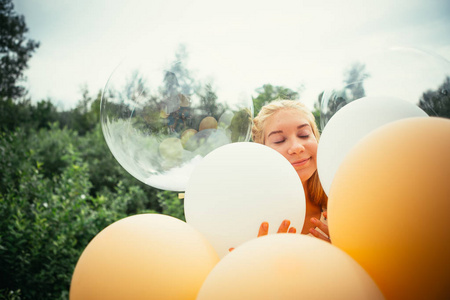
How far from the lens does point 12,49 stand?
12.3 metres

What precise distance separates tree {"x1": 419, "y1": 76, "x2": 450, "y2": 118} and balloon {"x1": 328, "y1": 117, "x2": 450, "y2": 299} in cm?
56

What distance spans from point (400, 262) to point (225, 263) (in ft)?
1.45

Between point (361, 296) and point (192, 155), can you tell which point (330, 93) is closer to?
point (192, 155)

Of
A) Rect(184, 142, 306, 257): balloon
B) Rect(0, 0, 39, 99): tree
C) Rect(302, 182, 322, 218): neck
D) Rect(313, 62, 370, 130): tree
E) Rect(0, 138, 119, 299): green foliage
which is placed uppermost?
Rect(0, 0, 39, 99): tree

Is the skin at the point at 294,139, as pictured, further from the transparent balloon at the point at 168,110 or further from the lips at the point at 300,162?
the transparent balloon at the point at 168,110

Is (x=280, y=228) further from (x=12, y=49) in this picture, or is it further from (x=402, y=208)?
(x=12, y=49)

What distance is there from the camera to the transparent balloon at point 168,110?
5.24 feet

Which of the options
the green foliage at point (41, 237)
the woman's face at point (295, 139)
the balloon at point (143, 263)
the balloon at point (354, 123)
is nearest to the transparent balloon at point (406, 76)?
the balloon at point (354, 123)

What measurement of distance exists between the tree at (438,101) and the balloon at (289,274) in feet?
2.95

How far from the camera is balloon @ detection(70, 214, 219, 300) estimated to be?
951mm

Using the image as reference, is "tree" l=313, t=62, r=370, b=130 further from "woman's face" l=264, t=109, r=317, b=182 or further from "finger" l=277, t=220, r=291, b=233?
"finger" l=277, t=220, r=291, b=233

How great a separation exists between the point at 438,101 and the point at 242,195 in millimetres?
934

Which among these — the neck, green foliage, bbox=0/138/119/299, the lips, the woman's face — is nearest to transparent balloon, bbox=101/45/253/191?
the woman's face

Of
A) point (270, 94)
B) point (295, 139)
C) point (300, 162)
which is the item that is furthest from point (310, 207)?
point (270, 94)
